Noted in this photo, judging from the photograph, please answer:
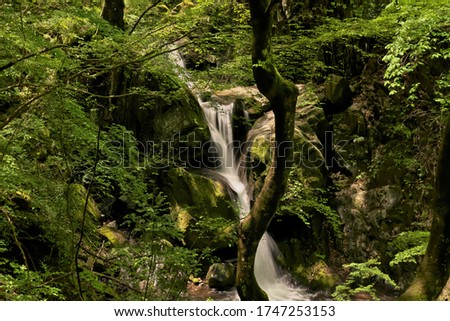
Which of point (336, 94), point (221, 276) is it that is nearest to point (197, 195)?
point (221, 276)

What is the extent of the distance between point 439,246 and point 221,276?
424 cm

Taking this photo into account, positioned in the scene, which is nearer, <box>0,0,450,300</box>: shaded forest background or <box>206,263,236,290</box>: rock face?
<box>0,0,450,300</box>: shaded forest background

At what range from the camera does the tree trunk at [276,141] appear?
4.27 meters

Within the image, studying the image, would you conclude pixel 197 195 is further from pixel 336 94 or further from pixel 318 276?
pixel 336 94

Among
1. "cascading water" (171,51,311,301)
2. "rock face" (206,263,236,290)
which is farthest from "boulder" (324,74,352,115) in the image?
"rock face" (206,263,236,290)

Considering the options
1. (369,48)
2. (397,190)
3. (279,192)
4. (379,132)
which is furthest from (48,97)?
(369,48)

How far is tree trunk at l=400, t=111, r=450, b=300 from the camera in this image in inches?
149

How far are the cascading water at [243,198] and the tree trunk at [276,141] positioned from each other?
1.56 m

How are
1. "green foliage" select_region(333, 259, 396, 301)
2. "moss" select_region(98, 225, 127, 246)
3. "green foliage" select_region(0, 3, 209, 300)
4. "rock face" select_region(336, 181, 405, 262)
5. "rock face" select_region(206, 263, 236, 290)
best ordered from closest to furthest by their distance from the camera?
1. "green foliage" select_region(0, 3, 209, 300)
2. "green foliage" select_region(333, 259, 396, 301)
3. "moss" select_region(98, 225, 127, 246)
4. "rock face" select_region(206, 263, 236, 290)
5. "rock face" select_region(336, 181, 405, 262)

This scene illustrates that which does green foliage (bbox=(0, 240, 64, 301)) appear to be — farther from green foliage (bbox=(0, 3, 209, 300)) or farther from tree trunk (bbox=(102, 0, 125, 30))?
tree trunk (bbox=(102, 0, 125, 30))

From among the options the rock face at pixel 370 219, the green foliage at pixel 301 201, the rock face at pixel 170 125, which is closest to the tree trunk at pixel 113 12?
the rock face at pixel 170 125

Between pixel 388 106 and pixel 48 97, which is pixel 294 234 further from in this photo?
pixel 48 97

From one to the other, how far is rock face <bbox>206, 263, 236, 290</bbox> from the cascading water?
743 mm
